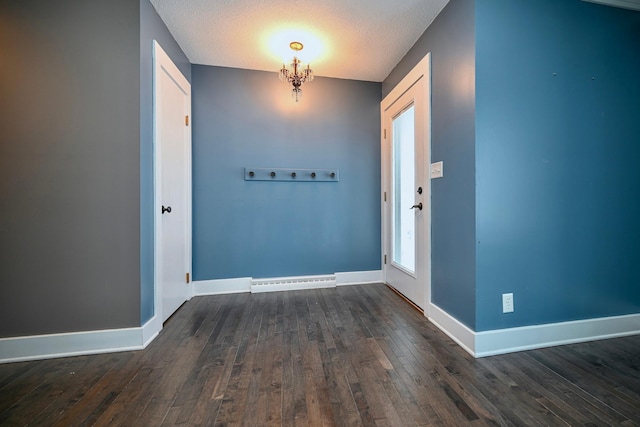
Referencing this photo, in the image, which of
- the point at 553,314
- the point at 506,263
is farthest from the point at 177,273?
the point at 553,314

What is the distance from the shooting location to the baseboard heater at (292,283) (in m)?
2.74

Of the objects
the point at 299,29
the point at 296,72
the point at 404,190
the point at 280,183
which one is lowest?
the point at 404,190

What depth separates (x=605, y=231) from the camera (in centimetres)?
177

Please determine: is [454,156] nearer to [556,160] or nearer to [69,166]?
[556,160]

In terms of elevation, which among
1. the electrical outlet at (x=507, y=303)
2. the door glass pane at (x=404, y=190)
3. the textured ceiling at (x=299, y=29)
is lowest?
the electrical outlet at (x=507, y=303)

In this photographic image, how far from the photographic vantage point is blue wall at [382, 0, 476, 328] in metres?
1.62

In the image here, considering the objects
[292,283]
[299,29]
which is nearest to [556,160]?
[299,29]

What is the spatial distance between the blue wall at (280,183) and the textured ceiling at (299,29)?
0.29 m

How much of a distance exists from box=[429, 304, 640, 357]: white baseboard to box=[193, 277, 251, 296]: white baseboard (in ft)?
6.46

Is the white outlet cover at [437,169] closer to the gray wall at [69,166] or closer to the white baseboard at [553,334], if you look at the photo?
the white baseboard at [553,334]

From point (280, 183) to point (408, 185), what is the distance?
4.56 feet

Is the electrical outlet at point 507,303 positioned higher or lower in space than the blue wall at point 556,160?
lower

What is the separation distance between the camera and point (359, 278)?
2986 mm

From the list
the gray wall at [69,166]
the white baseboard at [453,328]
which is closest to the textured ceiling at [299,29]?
the gray wall at [69,166]
